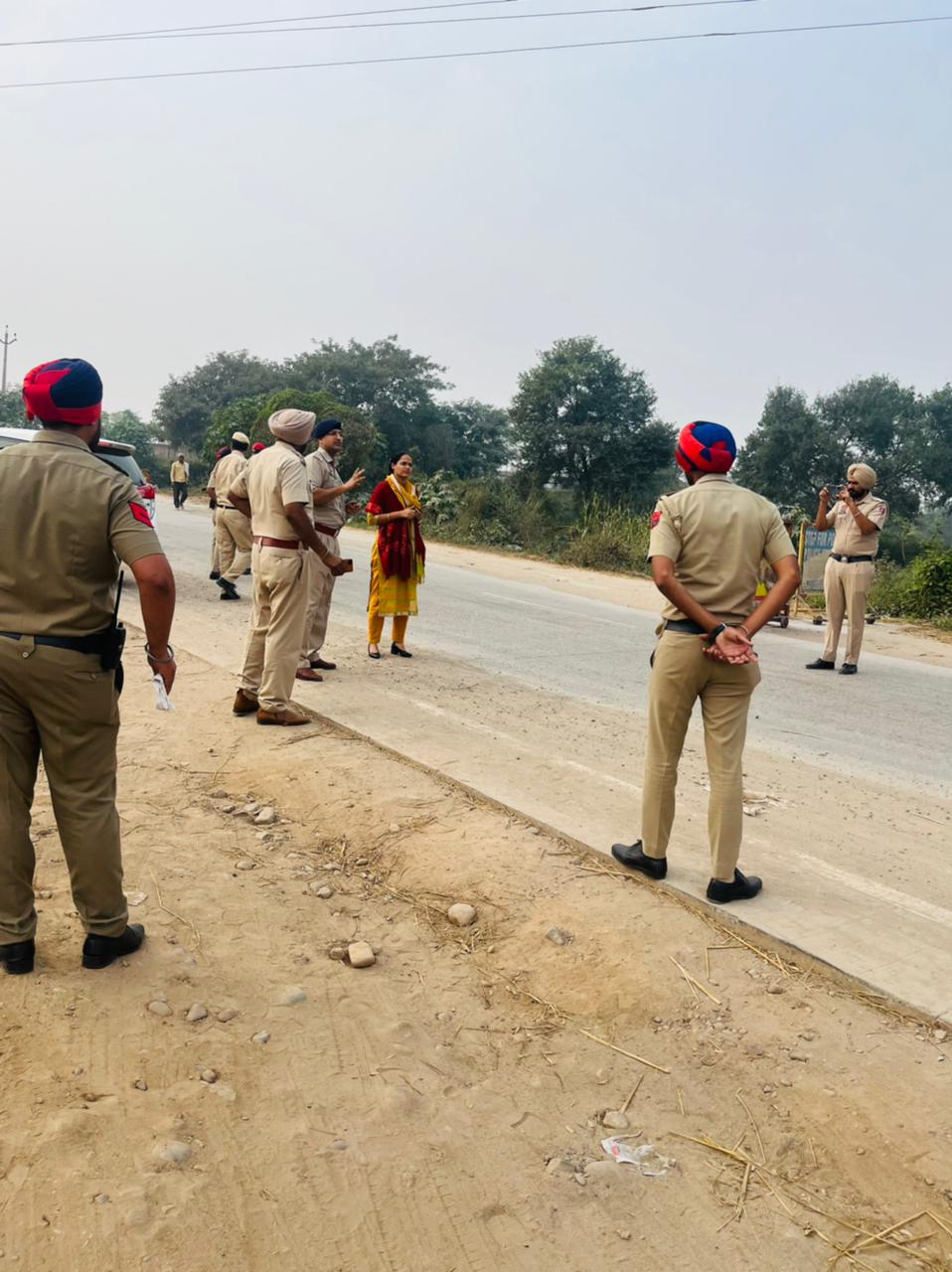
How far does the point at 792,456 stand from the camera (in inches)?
1395

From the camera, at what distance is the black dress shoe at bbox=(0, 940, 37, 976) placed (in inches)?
136

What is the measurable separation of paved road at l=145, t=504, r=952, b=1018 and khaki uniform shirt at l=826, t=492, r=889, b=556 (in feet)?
3.97

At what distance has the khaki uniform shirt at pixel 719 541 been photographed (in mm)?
4262

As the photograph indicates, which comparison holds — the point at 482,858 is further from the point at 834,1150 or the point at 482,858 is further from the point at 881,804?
the point at 881,804

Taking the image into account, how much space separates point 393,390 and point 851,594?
37.1m

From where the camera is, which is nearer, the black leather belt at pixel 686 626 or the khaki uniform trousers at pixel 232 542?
the black leather belt at pixel 686 626

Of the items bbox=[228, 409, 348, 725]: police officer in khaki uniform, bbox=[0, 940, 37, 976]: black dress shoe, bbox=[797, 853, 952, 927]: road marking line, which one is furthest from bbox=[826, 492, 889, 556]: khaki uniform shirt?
bbox=[0, 940, 37, 976]: black dress shoe

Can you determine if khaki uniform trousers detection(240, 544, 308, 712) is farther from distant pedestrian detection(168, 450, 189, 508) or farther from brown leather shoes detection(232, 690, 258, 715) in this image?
distant pedestrian detection(168, 450, 189, 508)

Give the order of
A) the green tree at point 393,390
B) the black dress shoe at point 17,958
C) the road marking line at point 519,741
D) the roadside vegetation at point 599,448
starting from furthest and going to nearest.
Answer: the green tree at point 393,390 < the roadside vegetation at point 599,448 < the road marking line at point 519,741 < the black dress shoe at point 17,958

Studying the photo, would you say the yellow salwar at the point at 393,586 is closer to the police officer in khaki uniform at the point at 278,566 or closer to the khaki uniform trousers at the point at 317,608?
the khaki uniform trousers at the point at 317,608

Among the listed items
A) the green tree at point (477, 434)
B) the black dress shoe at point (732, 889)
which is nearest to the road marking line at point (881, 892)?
the black dress shoe at point (732, 889)

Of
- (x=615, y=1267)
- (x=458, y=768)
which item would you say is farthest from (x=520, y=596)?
(x=615, y=1267)

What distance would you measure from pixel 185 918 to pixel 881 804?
3828mm

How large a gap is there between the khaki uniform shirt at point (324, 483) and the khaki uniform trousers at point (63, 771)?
16.6 feet
